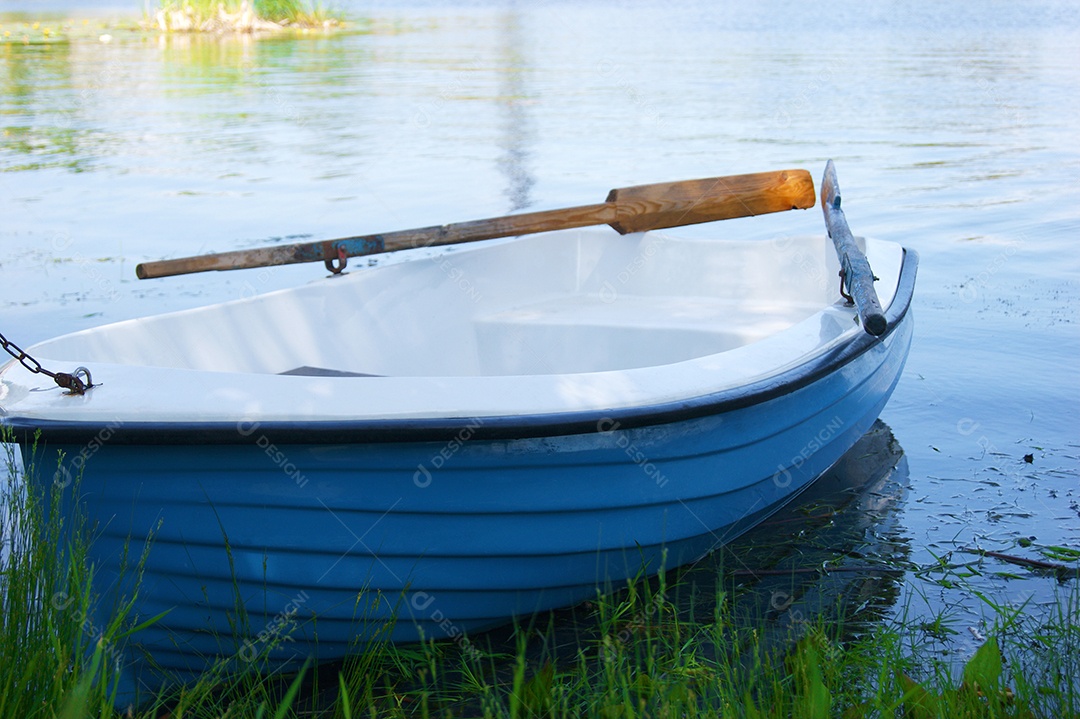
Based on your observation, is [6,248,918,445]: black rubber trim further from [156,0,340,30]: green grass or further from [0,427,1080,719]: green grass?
[156,0,340,30]: green grass

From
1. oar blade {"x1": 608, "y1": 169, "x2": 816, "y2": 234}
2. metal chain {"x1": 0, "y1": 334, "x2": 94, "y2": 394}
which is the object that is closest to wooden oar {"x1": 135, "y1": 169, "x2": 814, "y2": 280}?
oar blade {"x1": 608, "y1": 169, "x2": 816, "y2": 234}

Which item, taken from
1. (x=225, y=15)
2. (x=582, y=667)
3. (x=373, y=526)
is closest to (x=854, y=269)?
(x=582, y=667)

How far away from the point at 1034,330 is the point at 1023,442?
174 cm

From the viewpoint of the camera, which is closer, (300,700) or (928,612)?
(300,700)

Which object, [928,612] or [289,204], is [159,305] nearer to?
[289,204]

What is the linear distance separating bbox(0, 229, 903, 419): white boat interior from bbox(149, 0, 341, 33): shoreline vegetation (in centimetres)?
2369

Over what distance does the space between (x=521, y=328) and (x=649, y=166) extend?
6778mm

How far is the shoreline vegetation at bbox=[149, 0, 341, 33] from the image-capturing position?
2611cm

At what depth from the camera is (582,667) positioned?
260cm

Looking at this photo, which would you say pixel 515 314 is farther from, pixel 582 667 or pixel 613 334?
pixel 582 667

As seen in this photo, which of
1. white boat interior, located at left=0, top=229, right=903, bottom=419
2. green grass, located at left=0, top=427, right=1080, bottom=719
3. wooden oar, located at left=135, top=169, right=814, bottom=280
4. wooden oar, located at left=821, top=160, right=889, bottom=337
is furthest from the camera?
wooden oar, located at left=135, top=169, right=814, bottom=280

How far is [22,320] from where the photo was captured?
6.41 meters

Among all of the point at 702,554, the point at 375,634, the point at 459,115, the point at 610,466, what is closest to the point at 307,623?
the point at 375,634

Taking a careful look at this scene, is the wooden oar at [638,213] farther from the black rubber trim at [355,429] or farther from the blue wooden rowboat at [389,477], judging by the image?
the black rubber trim at [355,429]
